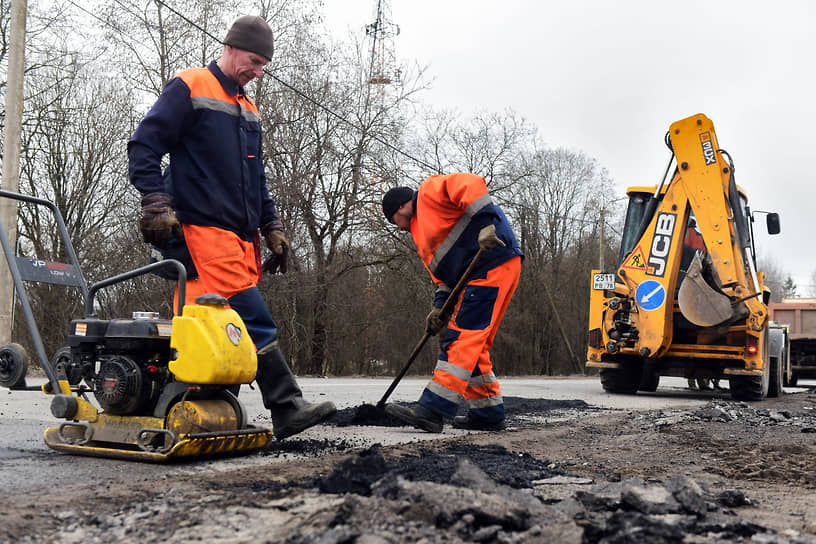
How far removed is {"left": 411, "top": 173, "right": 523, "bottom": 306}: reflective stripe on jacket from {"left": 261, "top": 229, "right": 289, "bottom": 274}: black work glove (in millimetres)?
960

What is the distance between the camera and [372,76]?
2206 centimetres

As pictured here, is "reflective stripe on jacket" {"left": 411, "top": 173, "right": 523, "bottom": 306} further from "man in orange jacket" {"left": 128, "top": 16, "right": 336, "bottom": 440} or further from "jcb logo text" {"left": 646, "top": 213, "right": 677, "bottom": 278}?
"jcb logo text" {"left": 646, "top": 213, "right": 677, "bottom": 278}

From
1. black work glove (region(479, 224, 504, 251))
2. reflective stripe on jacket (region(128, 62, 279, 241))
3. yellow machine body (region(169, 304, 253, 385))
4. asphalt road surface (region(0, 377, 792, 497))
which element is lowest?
asphalt road surface (region(0, 377, 792, 497))

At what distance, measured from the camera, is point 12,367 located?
3.83 m

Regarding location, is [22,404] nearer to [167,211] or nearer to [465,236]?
[167,211]

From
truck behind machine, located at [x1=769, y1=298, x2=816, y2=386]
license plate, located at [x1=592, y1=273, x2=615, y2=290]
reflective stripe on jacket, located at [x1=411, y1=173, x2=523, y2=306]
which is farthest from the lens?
truck behind machine, located at [x1=769, y1=298, x2=816, y2=386]

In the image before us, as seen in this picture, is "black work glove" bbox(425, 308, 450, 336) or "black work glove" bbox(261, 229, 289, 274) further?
"black work glove" bbox(425, 308, 450, 336)

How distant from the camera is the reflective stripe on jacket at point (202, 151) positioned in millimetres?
3840

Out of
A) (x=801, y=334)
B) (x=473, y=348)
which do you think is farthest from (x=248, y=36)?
(x=801, y=334)

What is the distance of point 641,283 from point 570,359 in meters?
26.6

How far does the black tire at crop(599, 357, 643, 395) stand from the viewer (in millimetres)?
11016

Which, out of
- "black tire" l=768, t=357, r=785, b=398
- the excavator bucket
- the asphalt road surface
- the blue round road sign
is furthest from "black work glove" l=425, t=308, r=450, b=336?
"black tire" l=768, t=357, r=785, b=398

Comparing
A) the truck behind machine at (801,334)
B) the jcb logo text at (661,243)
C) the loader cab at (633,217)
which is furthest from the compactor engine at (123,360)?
the truck behind machine at (801,334)

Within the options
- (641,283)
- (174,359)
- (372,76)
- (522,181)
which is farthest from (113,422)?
(522,181)
